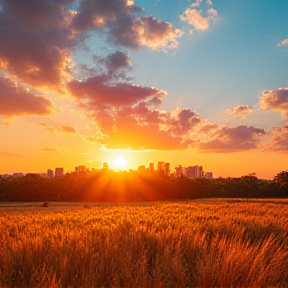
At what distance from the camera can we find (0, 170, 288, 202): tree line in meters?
70.8

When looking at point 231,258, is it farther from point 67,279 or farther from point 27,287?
point 27,287

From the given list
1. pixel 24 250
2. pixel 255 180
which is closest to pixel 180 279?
pixel 24 250

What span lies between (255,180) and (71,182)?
5132cm

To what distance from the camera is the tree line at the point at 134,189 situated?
70812 millimetres

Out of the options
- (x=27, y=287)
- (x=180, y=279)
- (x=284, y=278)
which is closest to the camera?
(x=27, y=287)

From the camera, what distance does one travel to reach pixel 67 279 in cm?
494

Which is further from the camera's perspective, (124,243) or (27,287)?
(124,243)

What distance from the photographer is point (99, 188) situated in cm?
7956

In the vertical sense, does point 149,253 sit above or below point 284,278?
above

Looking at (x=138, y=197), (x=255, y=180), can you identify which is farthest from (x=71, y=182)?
(x=255, y=180)

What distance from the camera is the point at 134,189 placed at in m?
80.1

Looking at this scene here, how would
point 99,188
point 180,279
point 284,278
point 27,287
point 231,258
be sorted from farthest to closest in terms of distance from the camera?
point 99,188 → point 284,278 → point 231,258 → point 180,279 → point 27,287

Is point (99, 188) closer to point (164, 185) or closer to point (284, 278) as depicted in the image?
point (164, 185)

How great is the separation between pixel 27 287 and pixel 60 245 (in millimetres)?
1214
